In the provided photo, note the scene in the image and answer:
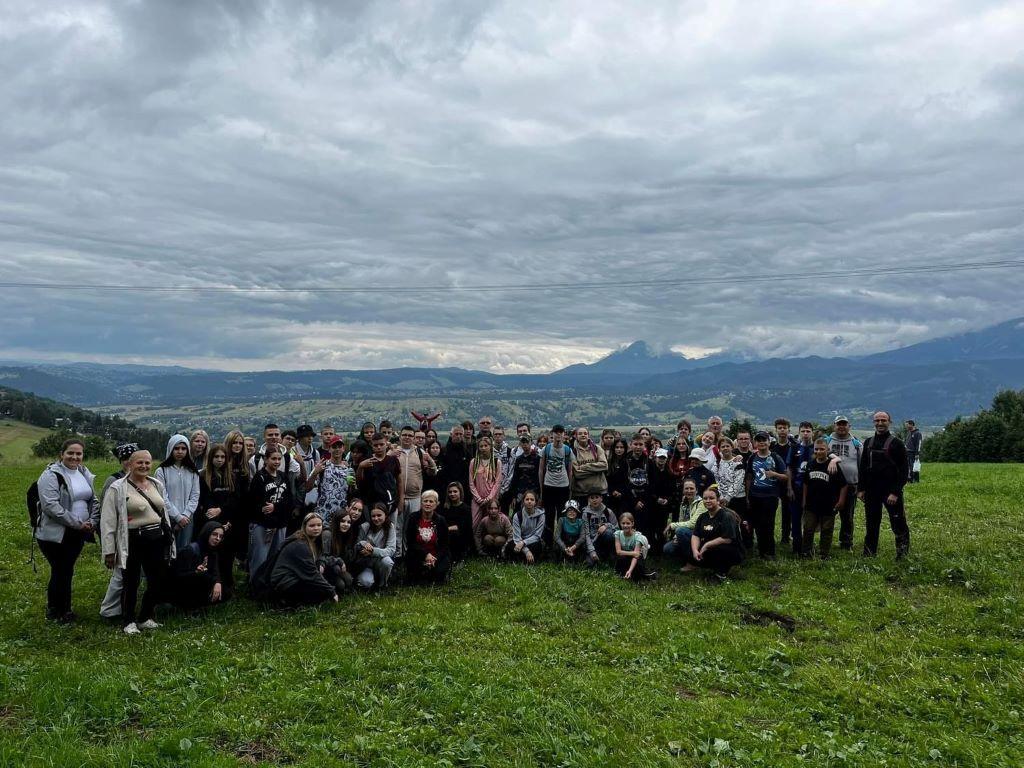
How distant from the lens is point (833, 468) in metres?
12.7

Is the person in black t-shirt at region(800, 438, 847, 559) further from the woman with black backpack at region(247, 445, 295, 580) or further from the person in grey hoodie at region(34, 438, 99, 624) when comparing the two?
the person in grey hoodie at region(34, 438, 99, 624)

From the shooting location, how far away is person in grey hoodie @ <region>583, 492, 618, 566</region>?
13039mm

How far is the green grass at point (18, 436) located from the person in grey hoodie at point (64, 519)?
3364 inches

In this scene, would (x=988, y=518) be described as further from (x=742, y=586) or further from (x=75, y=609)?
(x=75, y=609)

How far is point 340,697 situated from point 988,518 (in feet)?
57.0

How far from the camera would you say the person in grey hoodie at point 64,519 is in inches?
363

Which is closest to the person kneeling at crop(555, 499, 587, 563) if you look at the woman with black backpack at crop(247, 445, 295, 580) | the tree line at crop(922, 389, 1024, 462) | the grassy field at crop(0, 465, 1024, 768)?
the grassy field at crop(0, 465, 1024, 768)

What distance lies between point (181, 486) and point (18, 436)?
113 m

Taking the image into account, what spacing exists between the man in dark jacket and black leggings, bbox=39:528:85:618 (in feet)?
45.7

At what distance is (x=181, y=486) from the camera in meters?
10.3

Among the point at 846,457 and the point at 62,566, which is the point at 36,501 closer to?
the point at 62,566

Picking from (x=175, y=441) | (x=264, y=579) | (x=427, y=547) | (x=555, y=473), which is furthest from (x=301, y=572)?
(x=555, y=473)

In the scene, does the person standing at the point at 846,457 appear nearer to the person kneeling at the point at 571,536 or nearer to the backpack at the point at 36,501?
the person kneeling at the point at 571,536

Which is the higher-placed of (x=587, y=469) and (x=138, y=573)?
(x=587, y=469)
